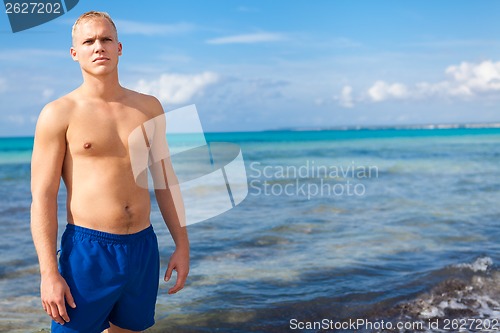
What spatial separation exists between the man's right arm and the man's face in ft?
0.74

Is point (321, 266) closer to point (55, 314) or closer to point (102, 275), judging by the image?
point (102, 275)

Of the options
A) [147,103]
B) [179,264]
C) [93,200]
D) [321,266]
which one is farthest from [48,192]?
[321,266]

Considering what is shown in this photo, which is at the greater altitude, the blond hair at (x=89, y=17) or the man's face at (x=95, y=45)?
the blond hair at (x=89, y=17)

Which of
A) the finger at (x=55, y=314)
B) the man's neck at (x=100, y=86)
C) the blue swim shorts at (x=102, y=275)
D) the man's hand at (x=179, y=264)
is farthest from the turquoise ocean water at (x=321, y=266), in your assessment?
the man's neck at (x=100, y=86)

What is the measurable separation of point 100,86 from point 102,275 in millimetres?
813

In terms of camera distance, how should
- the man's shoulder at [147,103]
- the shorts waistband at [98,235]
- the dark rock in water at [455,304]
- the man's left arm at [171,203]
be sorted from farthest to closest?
the dark rock in water at [455,304], the man's left arm at [171,203], the man's shoulder at [147,103], the shorts waistband at [98,235]

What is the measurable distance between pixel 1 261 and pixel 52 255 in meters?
4.77

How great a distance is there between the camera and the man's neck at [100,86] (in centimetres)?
253

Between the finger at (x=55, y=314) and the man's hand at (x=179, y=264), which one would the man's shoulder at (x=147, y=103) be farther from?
the finger at (x=55, y=314)

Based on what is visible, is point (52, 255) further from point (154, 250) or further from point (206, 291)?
point (206, 291)

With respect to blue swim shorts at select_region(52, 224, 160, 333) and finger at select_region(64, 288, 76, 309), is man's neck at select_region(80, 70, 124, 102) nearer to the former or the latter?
blue swim shorts at select_region(52, 224, 160, 333)

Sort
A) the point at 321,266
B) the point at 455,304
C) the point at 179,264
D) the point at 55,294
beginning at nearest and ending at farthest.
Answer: the point at 55,294
the point at 179,264
the point at 455,304
the point at 321,266

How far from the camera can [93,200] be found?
2.52 meters

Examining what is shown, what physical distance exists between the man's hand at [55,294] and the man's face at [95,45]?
0.88 meters
